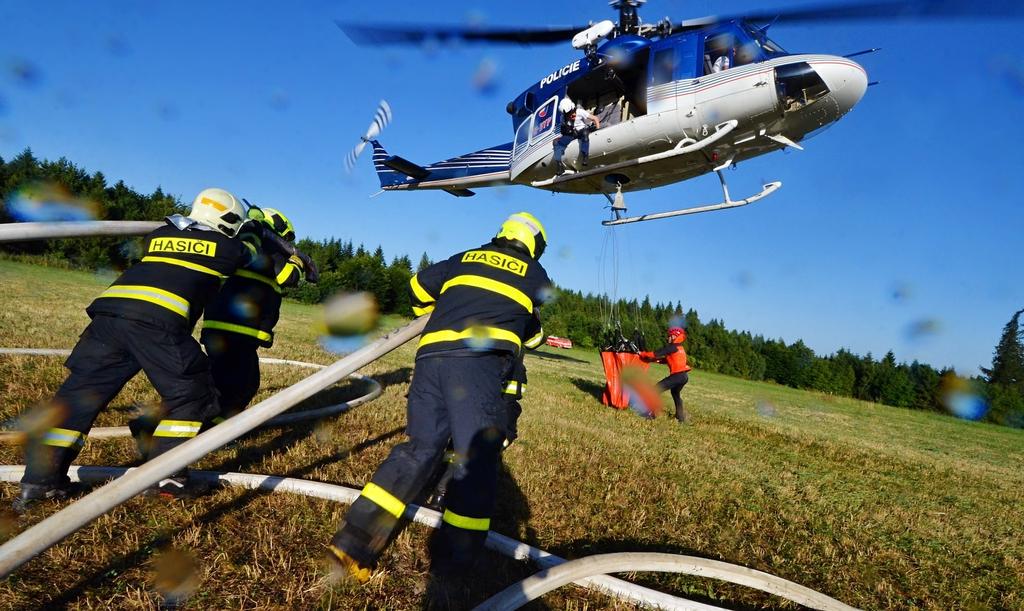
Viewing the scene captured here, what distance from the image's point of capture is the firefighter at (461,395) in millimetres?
3066

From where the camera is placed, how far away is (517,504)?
14.3ft

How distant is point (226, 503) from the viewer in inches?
143

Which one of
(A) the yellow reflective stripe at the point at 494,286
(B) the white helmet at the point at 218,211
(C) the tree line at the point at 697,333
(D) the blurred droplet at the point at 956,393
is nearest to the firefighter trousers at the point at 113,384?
(B) the white helmet at the point at 218,211

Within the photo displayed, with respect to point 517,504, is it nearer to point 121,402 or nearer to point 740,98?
point 121,402

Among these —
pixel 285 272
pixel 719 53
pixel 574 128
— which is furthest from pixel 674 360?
pixel 285 272

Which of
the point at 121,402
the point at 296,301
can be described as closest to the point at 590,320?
the point at 296,301

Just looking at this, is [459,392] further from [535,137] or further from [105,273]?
[105,273]

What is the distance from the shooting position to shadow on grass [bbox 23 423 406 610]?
2627mm

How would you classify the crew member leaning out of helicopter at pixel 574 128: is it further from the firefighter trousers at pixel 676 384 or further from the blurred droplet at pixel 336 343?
the blurred droplet at pixel 336 343

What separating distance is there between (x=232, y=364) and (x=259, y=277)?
2.89 ft

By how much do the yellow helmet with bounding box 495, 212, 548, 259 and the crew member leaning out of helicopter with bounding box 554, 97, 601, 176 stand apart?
26.8 feet

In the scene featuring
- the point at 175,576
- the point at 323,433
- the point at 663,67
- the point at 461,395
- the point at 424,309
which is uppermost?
the point at 663,67

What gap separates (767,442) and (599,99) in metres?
7.67

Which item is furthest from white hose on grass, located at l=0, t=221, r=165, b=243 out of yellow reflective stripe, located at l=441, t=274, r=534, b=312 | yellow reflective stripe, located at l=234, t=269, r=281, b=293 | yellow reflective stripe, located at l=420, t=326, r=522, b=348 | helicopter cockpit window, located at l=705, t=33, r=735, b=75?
helicopter cockpit window, located at l=705, t=33, r=735, b=75
